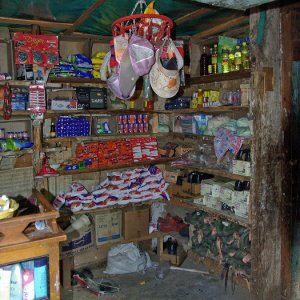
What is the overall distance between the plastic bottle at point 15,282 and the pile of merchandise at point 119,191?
2031 mm

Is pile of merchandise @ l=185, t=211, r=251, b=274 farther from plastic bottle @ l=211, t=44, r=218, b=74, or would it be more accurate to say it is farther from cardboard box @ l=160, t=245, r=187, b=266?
plastic bottle @ l=211, t=44, r=218, b=74

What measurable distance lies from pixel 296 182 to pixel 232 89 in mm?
1296

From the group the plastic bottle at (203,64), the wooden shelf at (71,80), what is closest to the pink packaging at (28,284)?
the wooden shelf at (71,80)

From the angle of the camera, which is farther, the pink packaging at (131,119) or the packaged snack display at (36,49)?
the pink packaging at (131,119)

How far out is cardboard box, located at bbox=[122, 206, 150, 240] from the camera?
14.3 ft

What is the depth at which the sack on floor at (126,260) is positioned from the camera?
4.23 metres

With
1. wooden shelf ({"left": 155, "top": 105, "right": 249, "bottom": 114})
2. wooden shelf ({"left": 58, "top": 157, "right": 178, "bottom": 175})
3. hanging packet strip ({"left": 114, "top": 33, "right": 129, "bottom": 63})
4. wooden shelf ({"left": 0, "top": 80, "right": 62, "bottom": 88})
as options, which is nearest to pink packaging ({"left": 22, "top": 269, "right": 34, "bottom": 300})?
hanging packet strip ({"left": 114, "top": 33, "right": 129, "bottom": 63})

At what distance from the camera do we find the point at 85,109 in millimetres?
4133

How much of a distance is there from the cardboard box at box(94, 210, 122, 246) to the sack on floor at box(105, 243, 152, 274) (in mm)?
180

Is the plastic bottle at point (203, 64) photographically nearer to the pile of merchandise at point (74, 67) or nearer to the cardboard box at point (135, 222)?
the pile of merchandise at point (74, 67)

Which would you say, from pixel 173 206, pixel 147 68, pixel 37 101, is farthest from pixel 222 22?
pixel 173 206

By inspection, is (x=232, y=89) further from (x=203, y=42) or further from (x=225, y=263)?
(x=225, y=263)

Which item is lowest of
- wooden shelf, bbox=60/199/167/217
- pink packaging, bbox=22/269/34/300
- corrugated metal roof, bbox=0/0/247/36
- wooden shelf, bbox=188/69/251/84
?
wooden shelf, bbox=60/199/167/217

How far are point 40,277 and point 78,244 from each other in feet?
6.96
